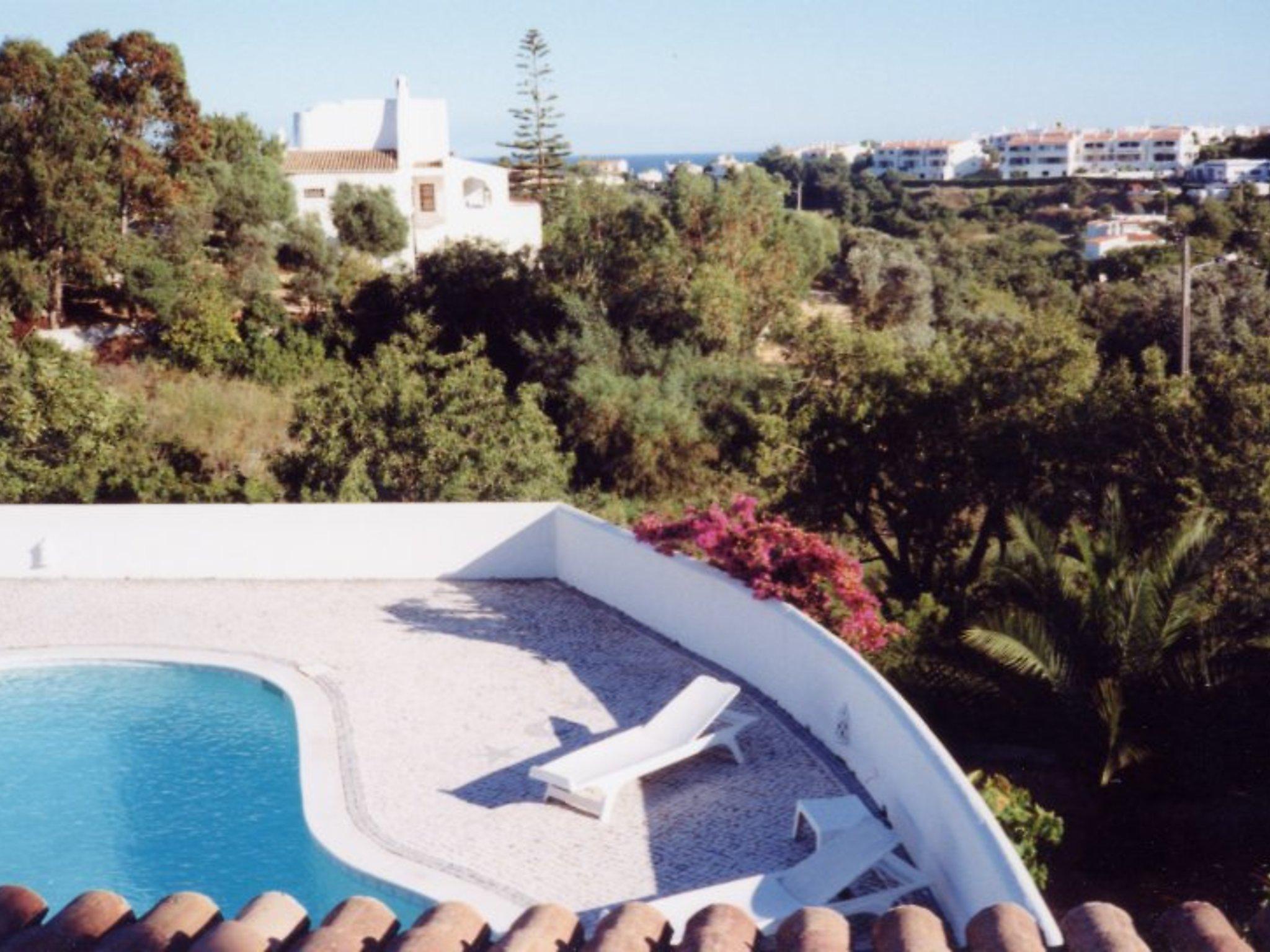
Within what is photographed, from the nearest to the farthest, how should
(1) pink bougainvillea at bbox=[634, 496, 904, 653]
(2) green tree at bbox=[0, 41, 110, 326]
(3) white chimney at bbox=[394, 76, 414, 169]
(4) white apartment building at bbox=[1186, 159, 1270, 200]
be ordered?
1. (1) pink bougainvillea at bbox=[634, 496, 904, 653]
2. (2) green tree at bbox=[0, 41, 110, 326]
3. (3) white chimney at bbox=[394, 76, 414, 169]
4. (4) white apartment building at bbox=[1186, 159, 1270, 200]

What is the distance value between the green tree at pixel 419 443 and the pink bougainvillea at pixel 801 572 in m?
6.53

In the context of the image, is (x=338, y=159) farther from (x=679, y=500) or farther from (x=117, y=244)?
(x=679, y=500)

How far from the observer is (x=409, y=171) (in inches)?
1602

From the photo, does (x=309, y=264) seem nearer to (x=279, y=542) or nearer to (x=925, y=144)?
(x=279, y=542)

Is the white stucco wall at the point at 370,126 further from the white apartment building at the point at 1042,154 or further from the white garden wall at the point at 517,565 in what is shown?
the white apartment building at the point at 1042,154

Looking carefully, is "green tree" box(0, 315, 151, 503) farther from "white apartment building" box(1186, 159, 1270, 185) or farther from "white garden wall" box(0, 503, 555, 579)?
"white apartment building" box(1186, 159, 1270, 185)

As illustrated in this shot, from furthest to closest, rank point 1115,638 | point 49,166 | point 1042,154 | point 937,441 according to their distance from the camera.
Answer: point 1042,154, point 49,166, point 937,441, point 1115,638

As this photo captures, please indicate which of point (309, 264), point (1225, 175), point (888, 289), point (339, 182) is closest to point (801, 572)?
point (309, 264)

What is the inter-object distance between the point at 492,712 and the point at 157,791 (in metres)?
2.59

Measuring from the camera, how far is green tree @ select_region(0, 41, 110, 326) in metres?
27.2

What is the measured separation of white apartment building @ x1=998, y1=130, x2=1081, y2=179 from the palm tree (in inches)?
5632

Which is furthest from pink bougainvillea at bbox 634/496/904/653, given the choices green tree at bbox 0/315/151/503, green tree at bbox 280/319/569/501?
green tree at bbox 0/315/151/503

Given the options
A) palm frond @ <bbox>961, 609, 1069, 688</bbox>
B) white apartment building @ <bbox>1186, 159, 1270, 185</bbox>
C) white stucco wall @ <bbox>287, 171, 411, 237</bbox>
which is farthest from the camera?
white apartment building @ <bbox>1186, 159, 1270, 185</bbox>

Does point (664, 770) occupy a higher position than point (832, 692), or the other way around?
point (832, 692)
